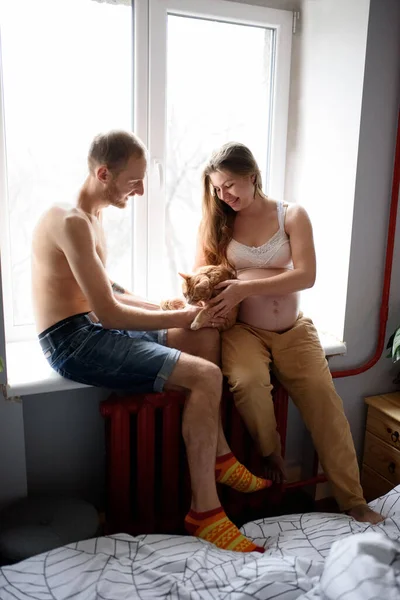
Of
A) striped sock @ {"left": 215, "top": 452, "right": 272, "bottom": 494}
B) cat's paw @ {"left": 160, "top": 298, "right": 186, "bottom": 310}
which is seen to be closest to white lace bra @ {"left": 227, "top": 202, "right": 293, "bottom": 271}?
cat's paw @ {"left": 160, "top": 298, "right": 186, "bottom": 310}

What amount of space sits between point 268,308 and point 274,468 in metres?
0.55

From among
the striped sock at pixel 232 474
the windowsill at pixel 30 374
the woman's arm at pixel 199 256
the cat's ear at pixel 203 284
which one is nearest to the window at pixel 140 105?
the windowsill at pixel 30 374

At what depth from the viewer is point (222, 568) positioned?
1.46m

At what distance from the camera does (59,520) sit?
1.68m

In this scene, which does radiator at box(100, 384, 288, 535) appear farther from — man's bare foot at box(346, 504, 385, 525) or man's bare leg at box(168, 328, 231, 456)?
man's bare foot at box(346, 504, 385, 525)

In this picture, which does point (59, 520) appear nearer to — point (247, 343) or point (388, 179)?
point (247, 343)

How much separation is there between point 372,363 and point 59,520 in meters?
1.29

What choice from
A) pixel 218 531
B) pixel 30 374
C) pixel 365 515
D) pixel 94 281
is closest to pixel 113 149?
pixel 94 281

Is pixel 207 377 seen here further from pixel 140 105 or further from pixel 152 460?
pixel 140 105

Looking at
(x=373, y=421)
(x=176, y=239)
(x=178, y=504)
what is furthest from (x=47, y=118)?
(x=373, y=421)

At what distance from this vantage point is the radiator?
181 cm

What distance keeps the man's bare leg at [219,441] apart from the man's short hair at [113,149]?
566 millimetres

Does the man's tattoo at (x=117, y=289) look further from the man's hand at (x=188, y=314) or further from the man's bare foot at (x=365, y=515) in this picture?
the man's bare foot at (x=365, y=515)

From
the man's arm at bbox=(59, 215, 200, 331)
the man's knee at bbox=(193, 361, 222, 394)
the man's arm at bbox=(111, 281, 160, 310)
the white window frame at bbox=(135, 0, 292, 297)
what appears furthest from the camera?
the white window frame at bbox=(135, 0, 292, 297)
